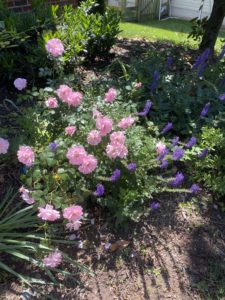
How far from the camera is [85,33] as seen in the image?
15.1 feet

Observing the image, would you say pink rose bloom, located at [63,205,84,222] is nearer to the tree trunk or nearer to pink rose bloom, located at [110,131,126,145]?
pink rose bloom, located at [110,131,126,145]

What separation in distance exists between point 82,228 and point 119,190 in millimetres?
379

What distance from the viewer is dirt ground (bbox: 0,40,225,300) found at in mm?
2445

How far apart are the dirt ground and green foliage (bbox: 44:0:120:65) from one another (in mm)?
2103

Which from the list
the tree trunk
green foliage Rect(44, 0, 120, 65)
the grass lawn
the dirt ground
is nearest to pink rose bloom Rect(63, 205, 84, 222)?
the dirt ground

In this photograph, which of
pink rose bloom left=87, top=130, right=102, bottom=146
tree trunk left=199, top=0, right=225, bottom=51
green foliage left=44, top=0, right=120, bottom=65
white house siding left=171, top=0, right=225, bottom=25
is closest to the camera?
pink rose bloom left=87, top=130, right=102, bottom=146

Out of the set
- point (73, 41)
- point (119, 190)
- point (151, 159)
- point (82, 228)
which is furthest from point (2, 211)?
point (73, 41)

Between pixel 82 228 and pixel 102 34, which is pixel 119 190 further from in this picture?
pixel 102 34

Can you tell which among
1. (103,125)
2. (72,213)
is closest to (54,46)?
(103,125)

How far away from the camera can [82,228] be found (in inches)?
109

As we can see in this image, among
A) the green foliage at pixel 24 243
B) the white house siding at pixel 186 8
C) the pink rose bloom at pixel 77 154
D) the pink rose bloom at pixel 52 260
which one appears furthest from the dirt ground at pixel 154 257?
the white house siding at pixel 186 8

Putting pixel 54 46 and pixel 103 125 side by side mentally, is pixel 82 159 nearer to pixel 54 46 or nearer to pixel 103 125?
pixel 103 125

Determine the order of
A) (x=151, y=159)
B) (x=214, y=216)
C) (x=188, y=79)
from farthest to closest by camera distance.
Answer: (x=188, y=79) → (x=214, y=216) → (x=151, y=159)

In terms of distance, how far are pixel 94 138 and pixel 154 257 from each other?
3.07 ft
